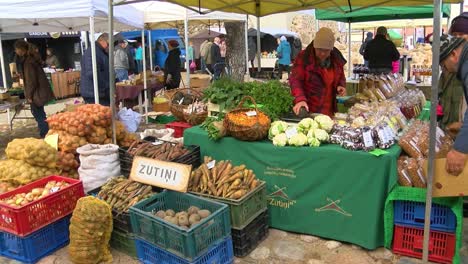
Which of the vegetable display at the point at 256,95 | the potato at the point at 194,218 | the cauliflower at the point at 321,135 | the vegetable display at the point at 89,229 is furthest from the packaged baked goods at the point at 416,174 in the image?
the vegetable display at the point at 89,229

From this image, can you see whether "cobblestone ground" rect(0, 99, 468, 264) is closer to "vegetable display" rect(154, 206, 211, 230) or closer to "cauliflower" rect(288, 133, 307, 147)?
"vegetable display" rect(154, 206, 211, 230)

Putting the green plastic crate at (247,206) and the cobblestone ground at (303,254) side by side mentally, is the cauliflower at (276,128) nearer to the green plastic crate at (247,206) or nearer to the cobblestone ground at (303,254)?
the green plastic crate at (247,206)

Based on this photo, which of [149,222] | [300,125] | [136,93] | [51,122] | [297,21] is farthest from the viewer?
[297,21]

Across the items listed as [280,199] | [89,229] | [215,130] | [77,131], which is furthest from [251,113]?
[77,131]

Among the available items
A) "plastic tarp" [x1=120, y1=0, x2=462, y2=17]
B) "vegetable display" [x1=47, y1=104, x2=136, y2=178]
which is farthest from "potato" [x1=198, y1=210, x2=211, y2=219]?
"plastic tarp" [x1=120, y1=0, x2=462, y2=17]

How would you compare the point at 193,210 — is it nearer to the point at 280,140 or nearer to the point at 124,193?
the point at 124,193

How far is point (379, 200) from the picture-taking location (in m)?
3.28

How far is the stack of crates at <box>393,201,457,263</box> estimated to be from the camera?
3131mm

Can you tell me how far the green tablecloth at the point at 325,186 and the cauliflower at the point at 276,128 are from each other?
85mm

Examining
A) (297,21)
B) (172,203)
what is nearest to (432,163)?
(172,203)

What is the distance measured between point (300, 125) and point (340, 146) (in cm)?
42

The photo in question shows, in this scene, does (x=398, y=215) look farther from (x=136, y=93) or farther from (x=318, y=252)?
(x=136, y=93)

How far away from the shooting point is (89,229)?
3.22 m

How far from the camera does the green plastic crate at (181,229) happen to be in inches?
113
